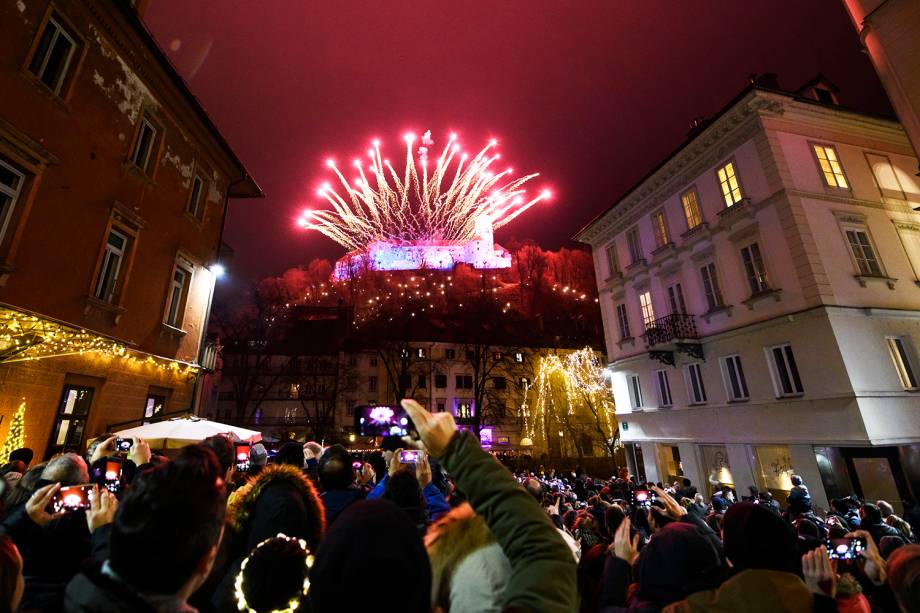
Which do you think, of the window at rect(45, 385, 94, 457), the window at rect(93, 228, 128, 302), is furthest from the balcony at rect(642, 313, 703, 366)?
the window at rect(45, 385, 94, 457)

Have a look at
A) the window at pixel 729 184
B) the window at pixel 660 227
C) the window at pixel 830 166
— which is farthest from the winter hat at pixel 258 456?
the window at pixel 830 166

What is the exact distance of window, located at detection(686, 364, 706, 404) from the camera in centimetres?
1923

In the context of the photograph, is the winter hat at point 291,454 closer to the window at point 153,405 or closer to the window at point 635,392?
the window at point 153,405

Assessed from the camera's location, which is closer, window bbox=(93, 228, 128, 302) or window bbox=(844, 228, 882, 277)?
window bbox=(93, 228, 128, 302)

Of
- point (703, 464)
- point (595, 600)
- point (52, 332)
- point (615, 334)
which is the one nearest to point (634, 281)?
point (615, 334)

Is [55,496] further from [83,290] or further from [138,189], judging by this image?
[138,189]

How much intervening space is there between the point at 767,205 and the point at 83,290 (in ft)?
77.0

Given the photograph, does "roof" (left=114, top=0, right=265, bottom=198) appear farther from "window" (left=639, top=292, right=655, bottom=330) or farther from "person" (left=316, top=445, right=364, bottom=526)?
"window" (left=639, top=292, right=655, bottom=330)

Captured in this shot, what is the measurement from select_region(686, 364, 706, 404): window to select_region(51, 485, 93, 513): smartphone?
21.4 m

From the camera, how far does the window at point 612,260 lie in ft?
84.3

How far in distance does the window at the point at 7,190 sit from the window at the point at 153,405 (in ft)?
21.7

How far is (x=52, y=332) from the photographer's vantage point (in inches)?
338

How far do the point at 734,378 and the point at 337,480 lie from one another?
743 inches

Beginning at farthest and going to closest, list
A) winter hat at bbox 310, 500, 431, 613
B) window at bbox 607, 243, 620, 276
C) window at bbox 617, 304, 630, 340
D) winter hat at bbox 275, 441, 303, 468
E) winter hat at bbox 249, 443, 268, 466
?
1. window at bbox 607, 243, 620, 276
2. window at bbox 617, 304, 630, 340
3. winter hat at bbox 249, 443, 268, 466
4. winter hat at bbox 275, 441, 303, 468
5. winter hat at bbox 310, 500, 431, 613
